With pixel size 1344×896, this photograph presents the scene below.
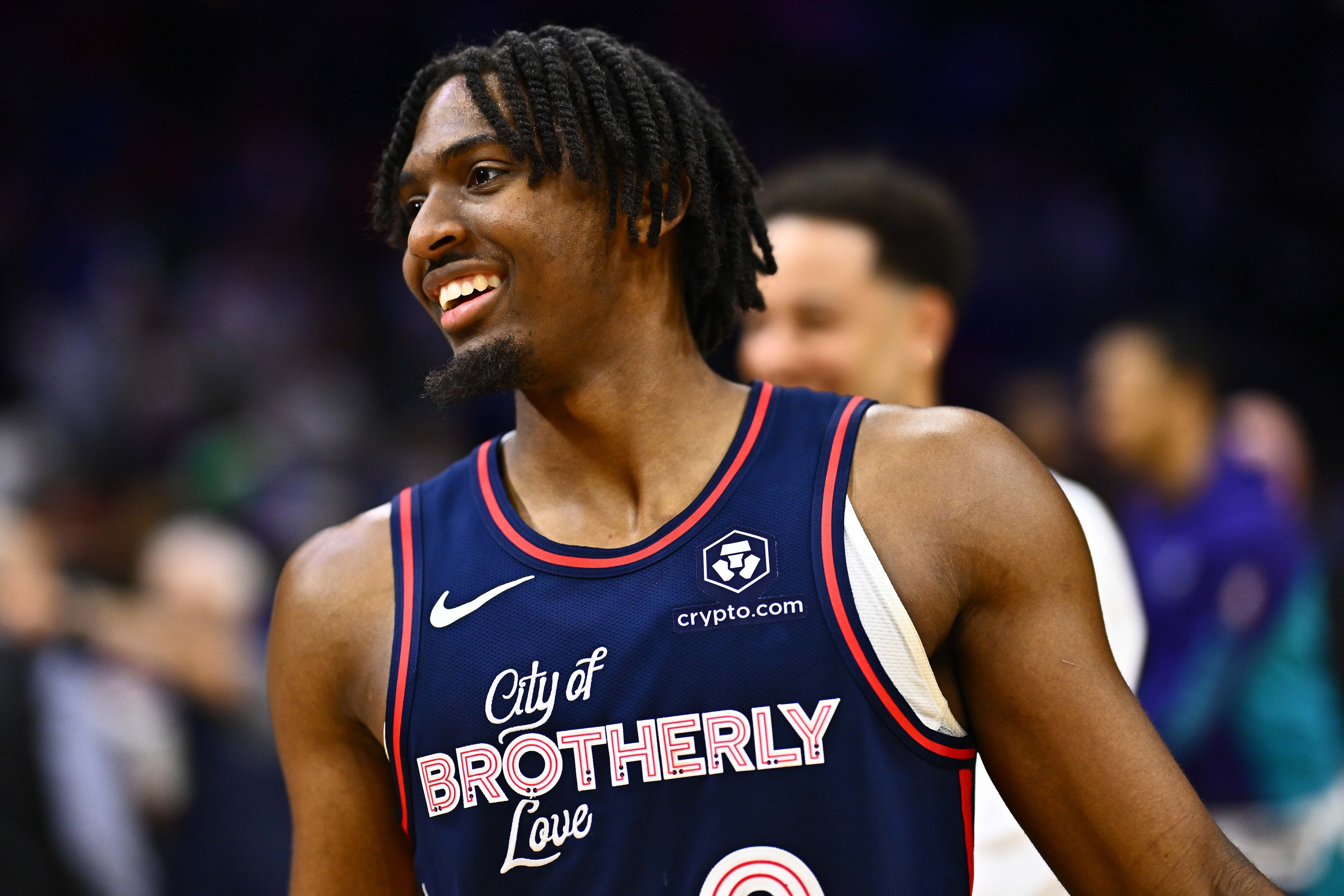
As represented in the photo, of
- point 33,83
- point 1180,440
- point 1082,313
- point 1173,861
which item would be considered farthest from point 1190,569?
point 33,83

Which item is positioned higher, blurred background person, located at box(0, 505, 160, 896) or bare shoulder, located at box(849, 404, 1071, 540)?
bare shoulder, located at box(849, 404, 1071, 540)

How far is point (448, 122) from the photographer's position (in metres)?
2.13

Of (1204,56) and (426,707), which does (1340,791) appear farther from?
(1204,56)

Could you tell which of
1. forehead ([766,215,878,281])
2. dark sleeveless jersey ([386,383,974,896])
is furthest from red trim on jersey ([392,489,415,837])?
forehead ([766,215,878,281])

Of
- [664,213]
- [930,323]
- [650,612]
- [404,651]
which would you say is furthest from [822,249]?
[404,651]

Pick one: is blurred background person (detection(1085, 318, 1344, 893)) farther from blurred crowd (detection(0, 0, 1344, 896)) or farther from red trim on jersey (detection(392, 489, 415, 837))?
red trim on jersey (detection(392, 489, 415, 837))

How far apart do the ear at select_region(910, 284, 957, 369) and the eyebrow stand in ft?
4.81

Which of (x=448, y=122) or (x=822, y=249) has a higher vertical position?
(x=448, y=122)

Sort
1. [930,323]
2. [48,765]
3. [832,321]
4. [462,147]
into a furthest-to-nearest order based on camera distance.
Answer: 1. [48,765]
2. [930,323]
3. [832,321]
4. [462,147]

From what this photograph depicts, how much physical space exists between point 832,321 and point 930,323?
1.16 ft

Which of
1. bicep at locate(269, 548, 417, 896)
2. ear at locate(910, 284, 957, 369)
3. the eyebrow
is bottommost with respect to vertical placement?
bicep at locate(269, 548, 417, 896)

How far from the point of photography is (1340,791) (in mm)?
4633

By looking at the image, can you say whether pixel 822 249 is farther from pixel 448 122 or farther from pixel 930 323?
pixel 448 122

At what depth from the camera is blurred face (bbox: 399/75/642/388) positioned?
6.74 ft
